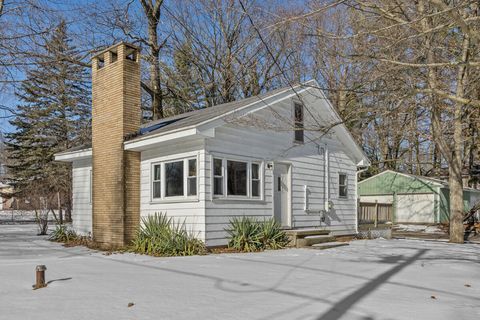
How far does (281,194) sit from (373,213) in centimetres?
675

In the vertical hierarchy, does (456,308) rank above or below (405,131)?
below

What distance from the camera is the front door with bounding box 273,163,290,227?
43.9 feet

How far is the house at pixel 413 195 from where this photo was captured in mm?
27109

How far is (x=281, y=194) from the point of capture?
1359cm

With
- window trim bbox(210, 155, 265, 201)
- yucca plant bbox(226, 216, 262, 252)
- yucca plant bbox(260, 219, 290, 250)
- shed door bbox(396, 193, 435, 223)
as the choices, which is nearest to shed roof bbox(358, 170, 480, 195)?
shed door bbox(396, 193, 435, 223)

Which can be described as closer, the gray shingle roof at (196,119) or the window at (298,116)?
the gray shingle roof at (196,119)

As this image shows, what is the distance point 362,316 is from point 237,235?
A: 22.5ft

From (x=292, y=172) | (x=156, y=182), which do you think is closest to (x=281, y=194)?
(x=292, y=172)

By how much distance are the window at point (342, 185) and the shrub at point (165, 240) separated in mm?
7152

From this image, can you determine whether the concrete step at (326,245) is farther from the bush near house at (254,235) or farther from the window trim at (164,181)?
the window trim at (164,181)

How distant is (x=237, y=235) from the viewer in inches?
457

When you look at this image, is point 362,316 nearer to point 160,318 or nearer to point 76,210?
point 160,318

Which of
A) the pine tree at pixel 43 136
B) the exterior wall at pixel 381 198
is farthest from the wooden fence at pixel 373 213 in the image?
the pine tree at pixel 43 136

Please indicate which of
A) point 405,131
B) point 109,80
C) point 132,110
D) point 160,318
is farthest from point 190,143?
point 405,131
